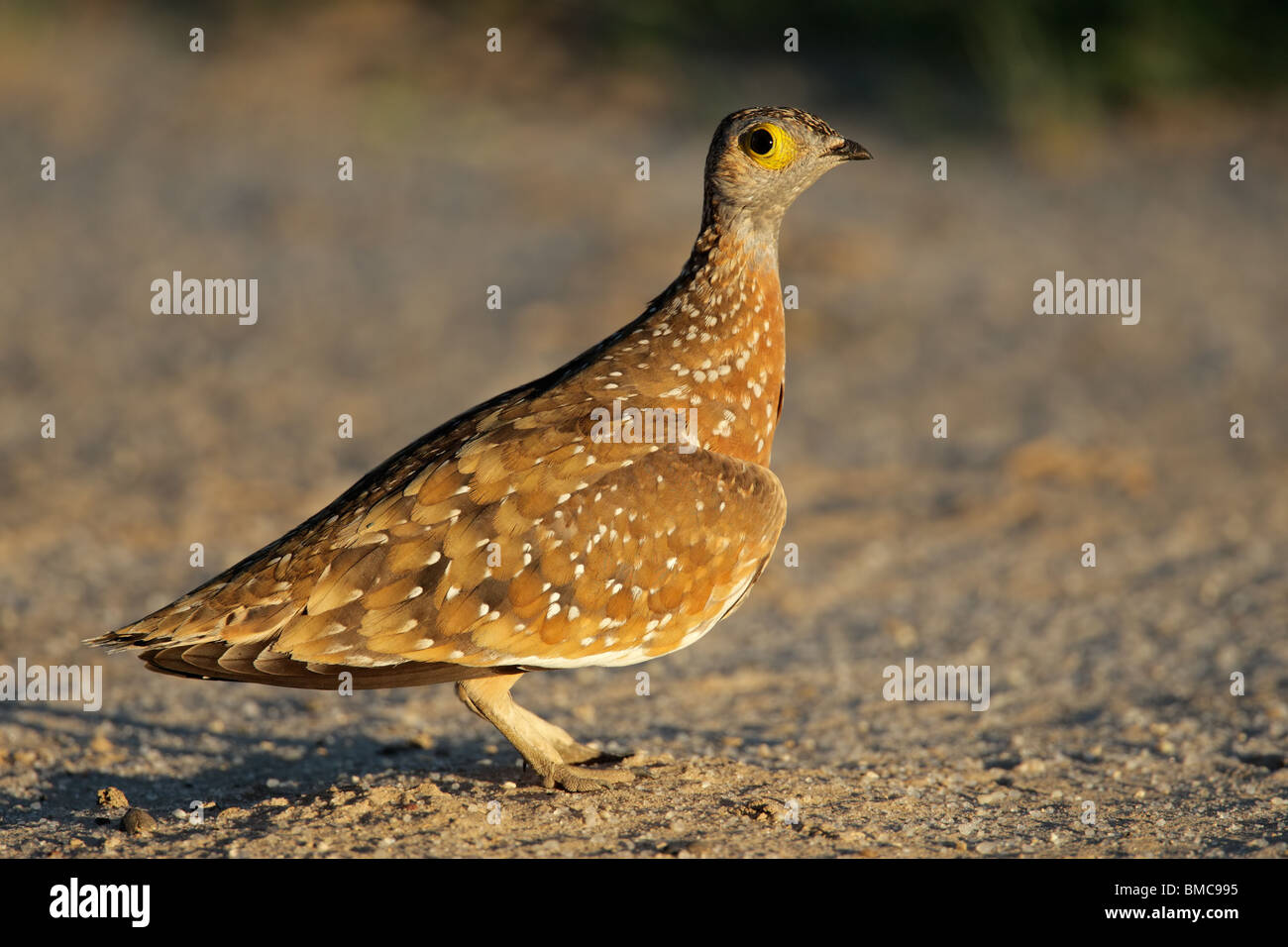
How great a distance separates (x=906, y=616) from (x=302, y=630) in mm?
5978

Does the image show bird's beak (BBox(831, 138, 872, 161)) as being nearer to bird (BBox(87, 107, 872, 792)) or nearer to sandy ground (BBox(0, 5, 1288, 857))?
bird (BBox(87, 107, 872, 792))

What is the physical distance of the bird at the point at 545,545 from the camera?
604cm

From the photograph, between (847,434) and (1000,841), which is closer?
(1000,841)

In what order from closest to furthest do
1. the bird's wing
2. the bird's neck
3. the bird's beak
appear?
the bird's wing, the bird's neck, the bird's beak

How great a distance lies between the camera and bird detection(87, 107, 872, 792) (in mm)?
6035

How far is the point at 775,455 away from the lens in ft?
45.6

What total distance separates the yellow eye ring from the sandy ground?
9.60 feet

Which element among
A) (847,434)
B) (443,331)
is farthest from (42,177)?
(847,434)

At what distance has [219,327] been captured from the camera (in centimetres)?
1641

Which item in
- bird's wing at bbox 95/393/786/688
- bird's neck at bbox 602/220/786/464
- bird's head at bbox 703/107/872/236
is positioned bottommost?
bird's wing at bbox 95/393/786/688

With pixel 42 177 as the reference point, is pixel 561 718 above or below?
below

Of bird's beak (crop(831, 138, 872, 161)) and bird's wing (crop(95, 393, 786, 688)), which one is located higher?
bird's beak (crop(831, 138, 872, 161))

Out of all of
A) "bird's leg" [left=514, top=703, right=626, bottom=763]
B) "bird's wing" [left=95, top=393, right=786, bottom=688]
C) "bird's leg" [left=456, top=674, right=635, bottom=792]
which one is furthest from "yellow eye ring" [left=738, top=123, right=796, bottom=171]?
"bird's leg" [left=514, top=703, right=626, bottom=763]
